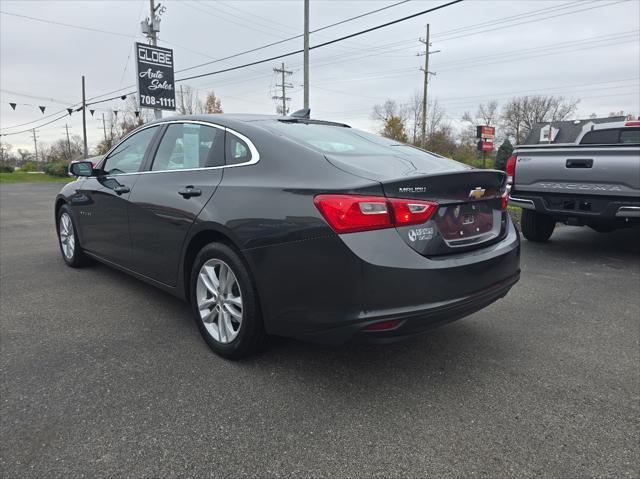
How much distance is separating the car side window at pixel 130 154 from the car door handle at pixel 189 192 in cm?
94

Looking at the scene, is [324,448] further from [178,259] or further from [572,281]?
[572,281]

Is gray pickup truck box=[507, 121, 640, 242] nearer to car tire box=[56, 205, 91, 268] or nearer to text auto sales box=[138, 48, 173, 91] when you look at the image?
car tire box=[56, 205, 91, 268]

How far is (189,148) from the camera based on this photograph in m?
3.34

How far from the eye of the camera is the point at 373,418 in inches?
90.4

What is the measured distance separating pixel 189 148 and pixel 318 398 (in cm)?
198

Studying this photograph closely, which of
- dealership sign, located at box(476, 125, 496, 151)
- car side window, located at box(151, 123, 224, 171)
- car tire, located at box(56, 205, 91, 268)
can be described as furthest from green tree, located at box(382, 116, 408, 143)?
car side window, located at box(151, 123, 224, 171)

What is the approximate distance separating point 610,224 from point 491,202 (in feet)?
15.5

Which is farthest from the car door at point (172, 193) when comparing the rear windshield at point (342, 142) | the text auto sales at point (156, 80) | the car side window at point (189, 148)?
the text auto sales at point (156, 80)

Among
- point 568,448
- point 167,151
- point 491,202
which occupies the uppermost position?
point 167,151

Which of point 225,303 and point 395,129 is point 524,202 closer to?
point 225,303

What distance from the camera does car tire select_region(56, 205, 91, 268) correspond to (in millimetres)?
4972

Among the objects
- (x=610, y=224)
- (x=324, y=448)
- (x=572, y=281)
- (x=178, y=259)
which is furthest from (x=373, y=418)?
(x=610, y=224)

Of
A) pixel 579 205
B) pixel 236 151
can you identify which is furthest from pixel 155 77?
pixel 236 151

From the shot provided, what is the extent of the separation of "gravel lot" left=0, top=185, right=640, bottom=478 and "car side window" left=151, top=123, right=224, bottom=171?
1207 mm
